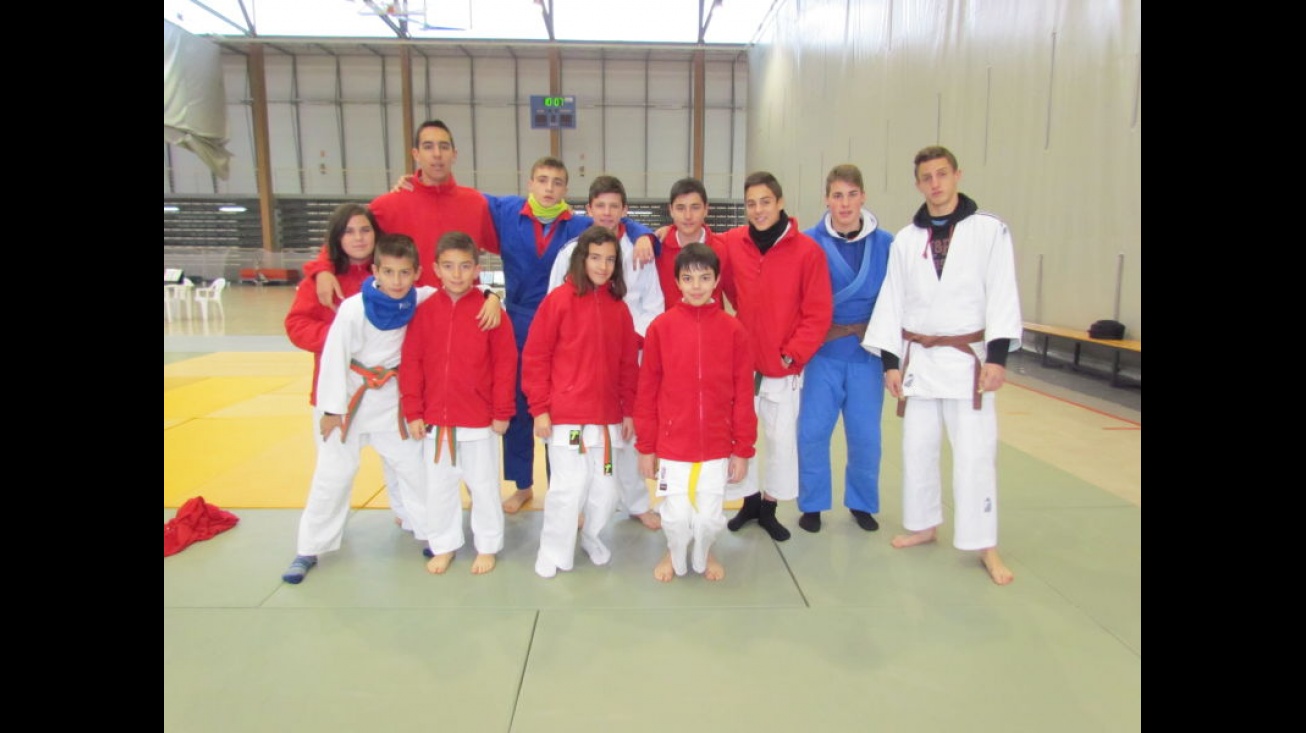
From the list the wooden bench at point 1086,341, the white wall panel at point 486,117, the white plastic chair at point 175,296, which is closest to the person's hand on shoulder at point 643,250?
the wooden bench at point 1086,341

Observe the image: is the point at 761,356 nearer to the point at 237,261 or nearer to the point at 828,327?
the point at 828,327

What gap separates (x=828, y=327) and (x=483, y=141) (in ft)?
71.4

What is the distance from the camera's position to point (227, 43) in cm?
2088

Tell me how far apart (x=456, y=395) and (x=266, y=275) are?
914 inches

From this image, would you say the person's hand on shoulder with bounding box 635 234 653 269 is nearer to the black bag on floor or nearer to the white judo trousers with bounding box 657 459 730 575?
the white judo trousers with bounding box 657 459 730 575

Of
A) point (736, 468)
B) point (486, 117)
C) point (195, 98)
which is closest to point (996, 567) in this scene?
point (736, 468)

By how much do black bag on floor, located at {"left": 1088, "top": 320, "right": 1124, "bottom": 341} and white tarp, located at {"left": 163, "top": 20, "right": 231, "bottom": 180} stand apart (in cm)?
1620

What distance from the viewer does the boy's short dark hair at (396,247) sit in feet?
9.36

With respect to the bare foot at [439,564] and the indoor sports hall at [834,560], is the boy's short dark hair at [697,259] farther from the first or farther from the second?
the bare foot at [439,564]

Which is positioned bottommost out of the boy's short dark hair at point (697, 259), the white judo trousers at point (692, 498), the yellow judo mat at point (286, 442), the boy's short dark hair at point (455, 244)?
the yellow judo mat at point (286, 442)

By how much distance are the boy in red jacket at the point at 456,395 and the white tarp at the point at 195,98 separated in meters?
14.9

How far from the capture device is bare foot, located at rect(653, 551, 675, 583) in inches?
116

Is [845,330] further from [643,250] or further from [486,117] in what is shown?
[486,117]
